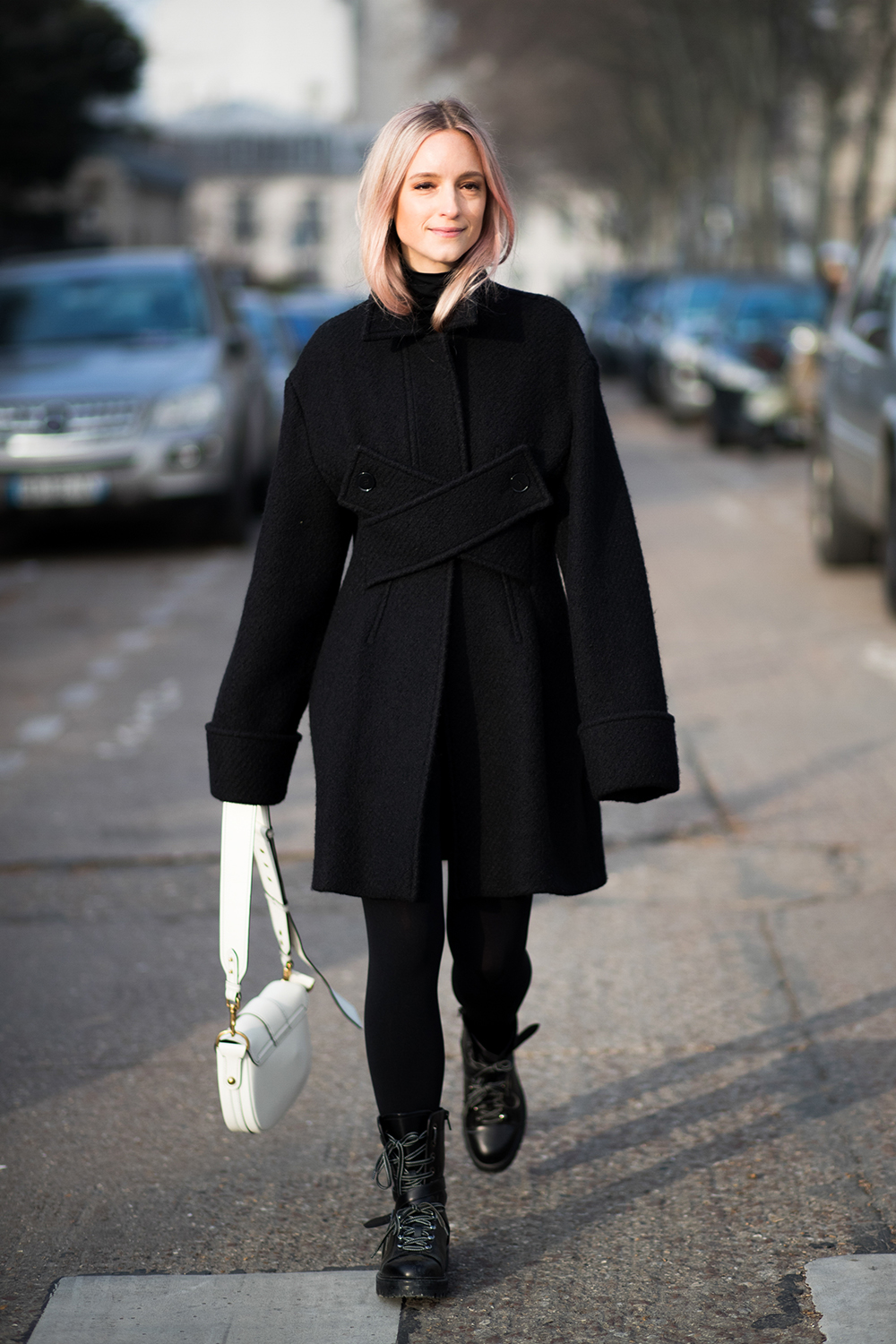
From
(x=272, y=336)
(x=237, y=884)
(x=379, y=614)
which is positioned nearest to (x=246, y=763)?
(x=237, y=884)

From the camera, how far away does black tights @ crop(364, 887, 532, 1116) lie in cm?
315

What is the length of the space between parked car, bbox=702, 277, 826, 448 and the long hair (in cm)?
1553

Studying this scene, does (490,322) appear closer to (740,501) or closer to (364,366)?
(364,366)

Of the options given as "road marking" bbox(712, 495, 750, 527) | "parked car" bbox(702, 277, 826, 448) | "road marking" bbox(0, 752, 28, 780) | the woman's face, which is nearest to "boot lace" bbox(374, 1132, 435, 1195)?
the woman's face

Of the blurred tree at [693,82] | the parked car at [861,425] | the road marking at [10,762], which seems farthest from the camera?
the blurred tree at [693,82]

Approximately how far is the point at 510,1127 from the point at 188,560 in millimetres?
9448

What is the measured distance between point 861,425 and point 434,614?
7.42 m

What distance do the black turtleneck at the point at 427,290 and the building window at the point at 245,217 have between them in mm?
123894

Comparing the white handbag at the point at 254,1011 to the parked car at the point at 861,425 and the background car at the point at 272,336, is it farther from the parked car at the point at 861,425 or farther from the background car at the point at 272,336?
the background car at the point at 272,336

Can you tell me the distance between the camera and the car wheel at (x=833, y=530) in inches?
437

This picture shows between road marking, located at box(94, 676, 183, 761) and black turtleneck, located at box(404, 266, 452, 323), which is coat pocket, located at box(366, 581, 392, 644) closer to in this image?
black turtleneck, located at box(404, 266, 452, 323)

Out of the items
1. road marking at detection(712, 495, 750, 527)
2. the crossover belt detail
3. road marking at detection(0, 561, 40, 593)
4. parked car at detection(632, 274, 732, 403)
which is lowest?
parked car at detection(632, 274, 732, 403)

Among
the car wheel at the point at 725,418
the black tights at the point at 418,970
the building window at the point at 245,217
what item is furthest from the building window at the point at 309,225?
the black tights at the point at 418,970

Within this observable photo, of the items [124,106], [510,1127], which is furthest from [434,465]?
[124,106]
